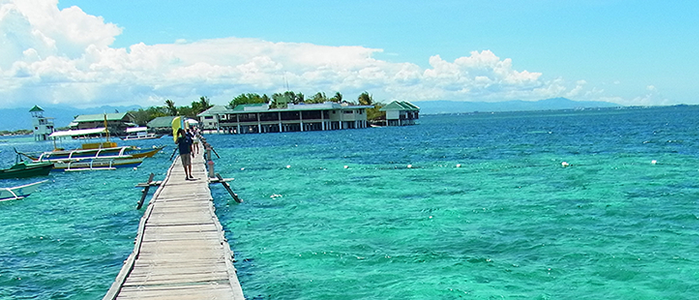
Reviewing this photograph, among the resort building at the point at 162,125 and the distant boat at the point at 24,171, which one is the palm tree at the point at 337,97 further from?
the distant boat at the point at 24,171

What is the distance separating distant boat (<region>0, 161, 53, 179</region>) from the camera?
35.8 m

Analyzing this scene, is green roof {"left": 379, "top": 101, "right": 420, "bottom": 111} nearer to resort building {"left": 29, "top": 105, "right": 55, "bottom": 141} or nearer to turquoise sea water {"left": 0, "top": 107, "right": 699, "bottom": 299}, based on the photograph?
resort building {"left": 29, "top": 105, "right": 55, "bottom": 141}

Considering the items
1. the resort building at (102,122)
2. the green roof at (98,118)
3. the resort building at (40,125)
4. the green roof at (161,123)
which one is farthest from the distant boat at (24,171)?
the green roof at (98,118)

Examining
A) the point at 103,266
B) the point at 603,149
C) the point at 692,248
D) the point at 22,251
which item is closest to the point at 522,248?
the point at 692,248

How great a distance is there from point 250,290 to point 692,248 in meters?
10.4

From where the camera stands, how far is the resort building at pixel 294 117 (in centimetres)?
10706

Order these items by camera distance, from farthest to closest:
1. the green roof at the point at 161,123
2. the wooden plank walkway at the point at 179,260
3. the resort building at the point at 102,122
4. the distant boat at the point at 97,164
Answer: the resort building at the point at 102,122, the green roof at the point at 161,123, the distant boat at the point at 97,164, the wooden plank walkway at the point at 179,260

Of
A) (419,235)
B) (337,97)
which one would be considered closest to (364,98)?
(337,97)

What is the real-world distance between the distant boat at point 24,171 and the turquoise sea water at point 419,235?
8.10 metres

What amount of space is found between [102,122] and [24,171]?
9202cm

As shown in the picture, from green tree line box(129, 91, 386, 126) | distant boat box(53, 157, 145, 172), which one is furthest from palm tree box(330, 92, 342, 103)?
distant boat box(53, 157, 145, 172)

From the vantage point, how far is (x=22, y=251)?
15844mm

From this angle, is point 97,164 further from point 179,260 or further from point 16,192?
point 179,260

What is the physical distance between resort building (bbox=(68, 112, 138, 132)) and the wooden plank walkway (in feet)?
372
